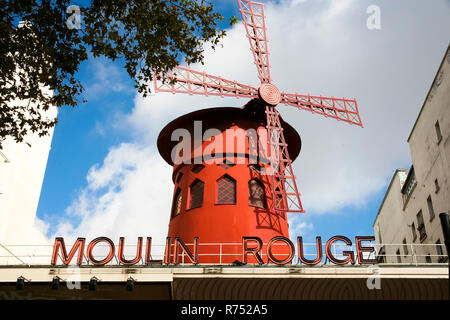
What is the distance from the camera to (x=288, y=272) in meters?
11.0

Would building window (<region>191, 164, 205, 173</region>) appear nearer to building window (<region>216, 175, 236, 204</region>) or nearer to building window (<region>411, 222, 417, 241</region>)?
building window (<region>216, 175, 236, 204</region>)

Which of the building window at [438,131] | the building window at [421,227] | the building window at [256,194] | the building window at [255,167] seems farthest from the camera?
the building window at [421,227]

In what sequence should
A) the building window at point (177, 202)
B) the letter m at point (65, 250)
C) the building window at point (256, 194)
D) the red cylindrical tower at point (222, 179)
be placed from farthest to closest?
the building window at point (177, 202), the building window at point (256, 194), the red cylindrical tower at point (222, 179), the letter m at point (65, 250)

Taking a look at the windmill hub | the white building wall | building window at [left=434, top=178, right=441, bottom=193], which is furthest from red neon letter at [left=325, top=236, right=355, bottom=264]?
the white building wall

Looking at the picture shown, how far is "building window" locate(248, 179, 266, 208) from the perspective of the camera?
1463 cm

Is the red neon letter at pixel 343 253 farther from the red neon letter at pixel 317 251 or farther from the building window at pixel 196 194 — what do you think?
the building window at pixel 196 194

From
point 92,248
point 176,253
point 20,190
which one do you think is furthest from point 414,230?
point 20,190

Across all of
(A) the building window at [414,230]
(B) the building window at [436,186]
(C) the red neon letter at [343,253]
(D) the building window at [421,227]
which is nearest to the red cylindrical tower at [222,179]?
(C) the red neon letter at [343,253]

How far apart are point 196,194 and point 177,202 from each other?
42.4 inches

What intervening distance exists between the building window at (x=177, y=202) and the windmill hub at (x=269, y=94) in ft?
13.8

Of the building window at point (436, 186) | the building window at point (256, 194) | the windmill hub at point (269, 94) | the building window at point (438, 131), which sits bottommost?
the building window at point (256, 194)

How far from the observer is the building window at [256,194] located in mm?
14631
